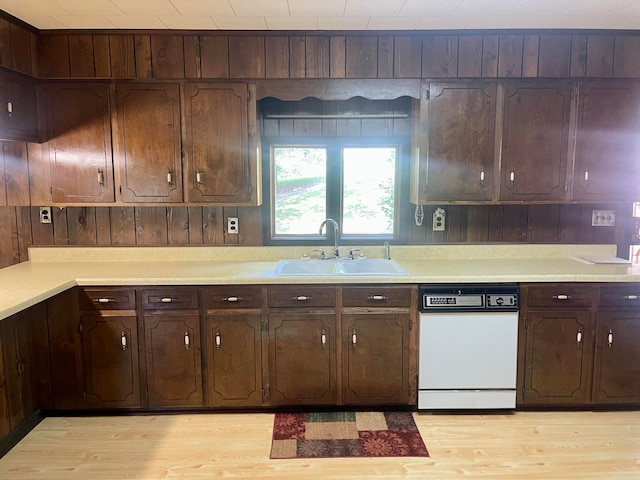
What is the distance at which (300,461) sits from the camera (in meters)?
2.49

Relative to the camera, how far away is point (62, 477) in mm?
2375

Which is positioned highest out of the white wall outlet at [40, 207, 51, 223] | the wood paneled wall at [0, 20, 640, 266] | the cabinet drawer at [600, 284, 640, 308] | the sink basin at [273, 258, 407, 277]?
the wood paneled wall at [0, 20, 640, 266]

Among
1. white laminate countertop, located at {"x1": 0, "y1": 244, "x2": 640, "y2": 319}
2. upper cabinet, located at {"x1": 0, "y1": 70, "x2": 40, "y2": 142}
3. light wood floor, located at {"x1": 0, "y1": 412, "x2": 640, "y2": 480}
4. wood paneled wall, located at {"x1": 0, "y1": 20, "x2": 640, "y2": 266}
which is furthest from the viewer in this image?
wood paneled wall, located at {"x1": 0, "y1": 20, "x2": 640, "y2": 266}

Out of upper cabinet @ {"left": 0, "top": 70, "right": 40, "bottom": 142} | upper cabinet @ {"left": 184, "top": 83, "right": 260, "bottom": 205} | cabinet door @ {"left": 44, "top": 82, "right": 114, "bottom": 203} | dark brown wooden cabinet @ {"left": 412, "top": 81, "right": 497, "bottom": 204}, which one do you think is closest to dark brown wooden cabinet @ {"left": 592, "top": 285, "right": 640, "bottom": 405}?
dark brown wooden cabinet @ {"left": 412, "top": 81, "right": 497, "bottom": 204}

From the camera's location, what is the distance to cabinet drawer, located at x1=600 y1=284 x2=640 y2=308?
2863mm

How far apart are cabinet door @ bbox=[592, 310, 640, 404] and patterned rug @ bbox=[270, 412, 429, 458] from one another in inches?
47.3

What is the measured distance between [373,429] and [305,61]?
2.27 metres

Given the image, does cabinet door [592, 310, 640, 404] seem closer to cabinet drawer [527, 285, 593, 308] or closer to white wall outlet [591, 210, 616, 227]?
cabinet drawer [527, 285, 593, 308]

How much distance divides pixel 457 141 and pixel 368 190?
0.71 metres

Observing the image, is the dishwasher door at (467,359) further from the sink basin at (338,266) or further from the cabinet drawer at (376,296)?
the sink basin at (338,266)

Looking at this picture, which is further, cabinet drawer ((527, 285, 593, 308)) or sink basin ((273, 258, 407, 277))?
sink basin ((273, 258, 407, 277))

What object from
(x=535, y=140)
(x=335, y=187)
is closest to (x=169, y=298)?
(x=335, y=187)

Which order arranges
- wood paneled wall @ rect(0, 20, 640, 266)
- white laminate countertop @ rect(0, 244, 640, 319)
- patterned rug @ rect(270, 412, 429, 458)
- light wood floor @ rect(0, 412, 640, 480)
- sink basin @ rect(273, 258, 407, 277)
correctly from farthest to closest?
sink basin @ rect(273, 258, 407, 277)
wood paneled wall @ rect(0, 20, 640, 266)
white laminate countertop @ rect(0, 244, 640, 319)
patterned rug @ rect(270, 412, 429, 458)
light wood floor @ rect(0, 412, 640, 480)

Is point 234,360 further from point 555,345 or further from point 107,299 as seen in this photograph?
point 555,345
